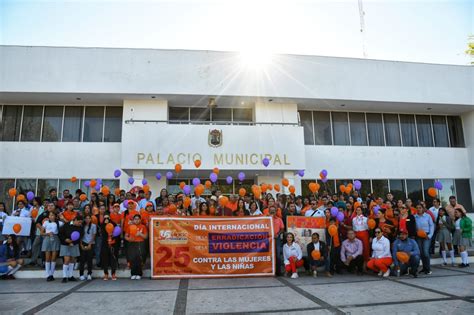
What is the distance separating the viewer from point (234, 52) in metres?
14.7

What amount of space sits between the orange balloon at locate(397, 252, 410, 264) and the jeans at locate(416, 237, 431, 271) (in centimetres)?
79

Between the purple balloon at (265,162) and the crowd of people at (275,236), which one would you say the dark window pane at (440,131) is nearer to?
the crowd of people at (275,236)

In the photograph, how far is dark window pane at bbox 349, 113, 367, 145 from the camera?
16094mm

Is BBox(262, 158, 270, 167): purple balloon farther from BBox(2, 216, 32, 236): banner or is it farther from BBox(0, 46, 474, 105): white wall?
BBox(2, 216, 32, 236): banner

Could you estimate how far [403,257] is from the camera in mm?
7414

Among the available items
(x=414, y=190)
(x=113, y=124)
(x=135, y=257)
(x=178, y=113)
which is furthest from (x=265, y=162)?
(x=414, y=190)

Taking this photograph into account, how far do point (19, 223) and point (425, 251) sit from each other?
10678mm

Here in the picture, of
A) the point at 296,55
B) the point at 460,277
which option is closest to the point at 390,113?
the point at 296,55

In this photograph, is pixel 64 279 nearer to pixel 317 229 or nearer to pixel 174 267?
pixel 174 267

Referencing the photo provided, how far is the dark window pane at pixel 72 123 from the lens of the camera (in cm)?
1454

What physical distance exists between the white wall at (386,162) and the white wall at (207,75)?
261 centimetres

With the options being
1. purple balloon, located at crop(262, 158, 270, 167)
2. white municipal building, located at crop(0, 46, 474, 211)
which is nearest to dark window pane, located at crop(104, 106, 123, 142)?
white municipal building, located at crop(0, 46, 474, 211)

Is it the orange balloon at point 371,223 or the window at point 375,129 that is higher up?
the window at point 375,129

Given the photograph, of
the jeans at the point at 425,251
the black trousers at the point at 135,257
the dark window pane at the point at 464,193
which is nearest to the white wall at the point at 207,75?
the dark window pane at the point at 464,193
